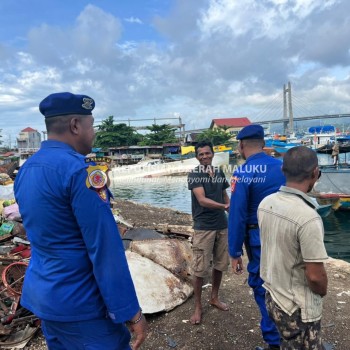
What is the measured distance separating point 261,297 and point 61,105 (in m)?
2.31

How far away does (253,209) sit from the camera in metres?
2.96

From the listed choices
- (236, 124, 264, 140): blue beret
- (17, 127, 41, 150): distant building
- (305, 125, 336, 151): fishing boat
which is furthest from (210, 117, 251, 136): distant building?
(236, 124, 264, 140): blue beret

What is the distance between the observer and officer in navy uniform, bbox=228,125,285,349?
9.52 feet

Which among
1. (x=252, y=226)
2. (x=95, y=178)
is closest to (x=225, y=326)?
(x=252, y=226)

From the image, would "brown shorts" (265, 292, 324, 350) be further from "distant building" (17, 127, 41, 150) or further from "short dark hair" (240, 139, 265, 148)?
"distant building" (17, 127, 41, 150)

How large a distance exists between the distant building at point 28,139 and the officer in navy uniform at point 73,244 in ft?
302

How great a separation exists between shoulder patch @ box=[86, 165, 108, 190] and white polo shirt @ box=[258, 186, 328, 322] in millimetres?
1043

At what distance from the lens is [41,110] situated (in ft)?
5.66

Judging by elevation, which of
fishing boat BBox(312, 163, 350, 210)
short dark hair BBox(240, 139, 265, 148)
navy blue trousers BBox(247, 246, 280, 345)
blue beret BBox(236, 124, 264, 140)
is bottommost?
fishing boat BBox(312, 163, 350, 210)

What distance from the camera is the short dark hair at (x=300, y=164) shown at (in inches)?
77.1

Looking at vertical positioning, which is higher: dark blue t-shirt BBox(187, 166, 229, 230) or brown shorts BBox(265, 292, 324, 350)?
dark blue t-shirt BBox(187, 166, 229, 230)

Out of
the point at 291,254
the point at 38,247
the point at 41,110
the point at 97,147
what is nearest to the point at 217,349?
the point at 291,254

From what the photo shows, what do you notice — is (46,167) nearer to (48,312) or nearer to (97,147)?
(48,312)

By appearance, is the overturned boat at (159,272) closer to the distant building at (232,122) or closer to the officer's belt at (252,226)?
the officer's belt at (252,226)
